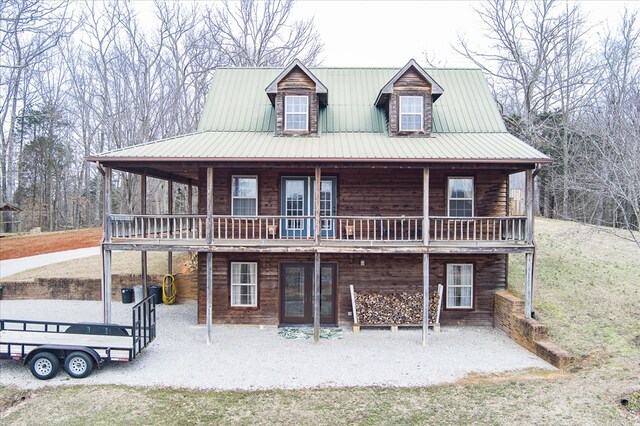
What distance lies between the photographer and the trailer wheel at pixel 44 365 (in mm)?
9664

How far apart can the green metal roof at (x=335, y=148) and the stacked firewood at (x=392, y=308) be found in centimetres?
501

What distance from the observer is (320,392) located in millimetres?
9070

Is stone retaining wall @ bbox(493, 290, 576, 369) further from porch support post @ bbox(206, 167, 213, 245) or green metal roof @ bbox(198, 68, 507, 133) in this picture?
porch support post @ bbox(206, 167, 213, 245)

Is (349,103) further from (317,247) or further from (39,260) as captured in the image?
(39,260)

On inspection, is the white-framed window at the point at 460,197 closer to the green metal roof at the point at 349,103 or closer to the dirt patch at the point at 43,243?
the green metal roof at the point at 349,103

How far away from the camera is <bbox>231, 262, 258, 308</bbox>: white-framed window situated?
14227mm

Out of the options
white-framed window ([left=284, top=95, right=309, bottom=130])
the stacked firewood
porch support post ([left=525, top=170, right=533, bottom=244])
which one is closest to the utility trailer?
the stacked firewood

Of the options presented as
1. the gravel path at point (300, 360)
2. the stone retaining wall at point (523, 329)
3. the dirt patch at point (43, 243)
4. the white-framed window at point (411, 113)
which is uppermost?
the white-framed window at point (411, 113)

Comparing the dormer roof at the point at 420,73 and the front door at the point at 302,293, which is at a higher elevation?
the dormer roof at the point at 420,73

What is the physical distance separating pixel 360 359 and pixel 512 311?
5.43 m

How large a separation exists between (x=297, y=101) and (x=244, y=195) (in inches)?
157

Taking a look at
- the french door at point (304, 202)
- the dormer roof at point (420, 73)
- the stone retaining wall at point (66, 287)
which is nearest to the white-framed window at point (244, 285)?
the french door at point (304, 202)

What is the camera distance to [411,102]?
574 inches

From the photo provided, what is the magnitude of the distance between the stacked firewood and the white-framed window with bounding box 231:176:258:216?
4860mm
